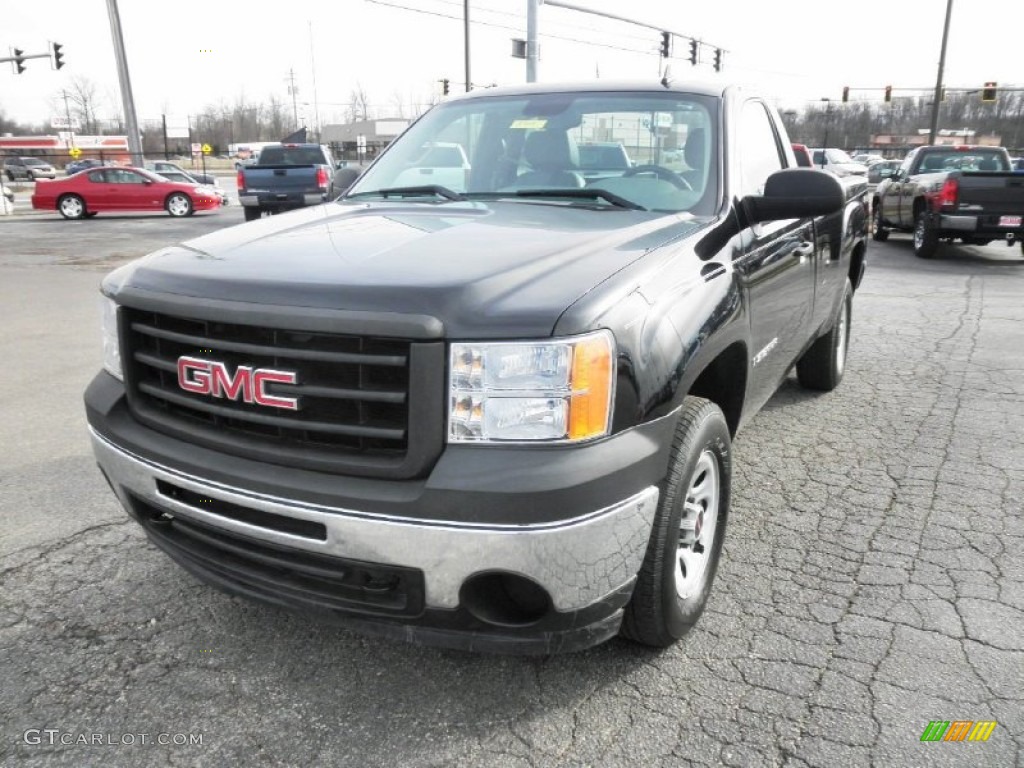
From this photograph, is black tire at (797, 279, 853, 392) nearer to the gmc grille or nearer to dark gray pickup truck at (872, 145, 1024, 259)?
the gmc grille

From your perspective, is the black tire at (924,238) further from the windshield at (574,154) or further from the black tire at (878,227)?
the windshield at (574,154)

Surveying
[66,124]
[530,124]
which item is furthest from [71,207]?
[66,124]

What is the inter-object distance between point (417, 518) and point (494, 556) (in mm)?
208

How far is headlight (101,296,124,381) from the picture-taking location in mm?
2668

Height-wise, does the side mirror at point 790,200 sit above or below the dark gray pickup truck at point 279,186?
above

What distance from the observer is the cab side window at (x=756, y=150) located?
11.5ft

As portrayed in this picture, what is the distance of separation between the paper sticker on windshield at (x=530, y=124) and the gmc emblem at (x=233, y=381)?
6.62 ft

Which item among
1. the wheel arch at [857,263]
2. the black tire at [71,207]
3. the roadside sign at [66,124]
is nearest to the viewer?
the wheel arch at [857,263]

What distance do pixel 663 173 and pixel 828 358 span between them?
2725 mm

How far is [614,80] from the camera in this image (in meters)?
3.89

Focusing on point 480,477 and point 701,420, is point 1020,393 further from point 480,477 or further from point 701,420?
point 480,477

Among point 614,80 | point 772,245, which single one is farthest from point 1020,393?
point 614,80

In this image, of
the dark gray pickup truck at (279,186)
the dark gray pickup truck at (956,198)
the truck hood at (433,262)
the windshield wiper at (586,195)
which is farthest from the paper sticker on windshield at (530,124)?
the dark gray pickup truck at (279,186)

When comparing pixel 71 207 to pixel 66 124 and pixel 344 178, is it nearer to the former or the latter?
pixel 344 178
